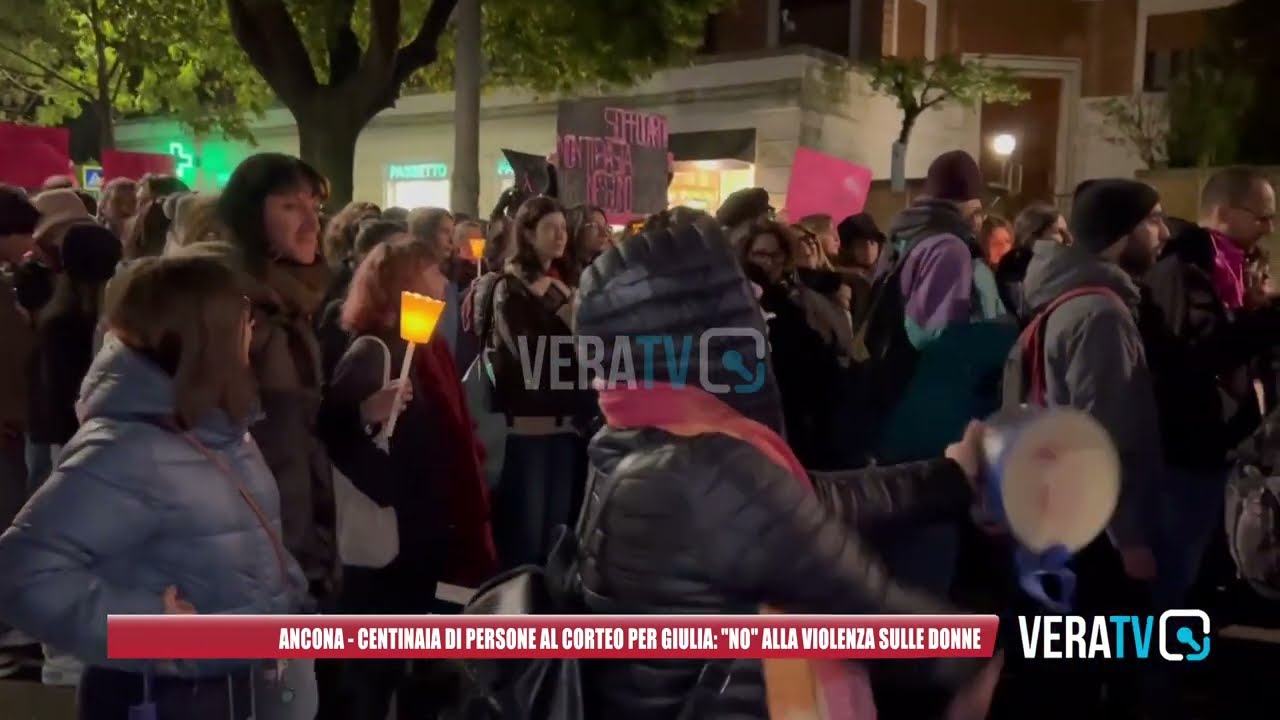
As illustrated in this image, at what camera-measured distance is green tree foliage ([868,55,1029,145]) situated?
66.1 ft

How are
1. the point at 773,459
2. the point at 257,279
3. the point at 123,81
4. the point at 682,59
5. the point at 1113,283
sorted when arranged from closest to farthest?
the point at 773,459
the point at 257,279
the point at 1113,283
the point at 682,59
the point at 123,81

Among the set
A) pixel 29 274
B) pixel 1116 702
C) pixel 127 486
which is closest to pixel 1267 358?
pixel 1116 702

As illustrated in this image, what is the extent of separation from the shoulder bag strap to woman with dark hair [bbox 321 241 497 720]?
→ 120cm

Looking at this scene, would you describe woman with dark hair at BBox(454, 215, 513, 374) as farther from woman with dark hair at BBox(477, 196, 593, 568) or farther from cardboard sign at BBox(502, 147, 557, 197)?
cardboard sign at BBox(502, 147, 557, 197)

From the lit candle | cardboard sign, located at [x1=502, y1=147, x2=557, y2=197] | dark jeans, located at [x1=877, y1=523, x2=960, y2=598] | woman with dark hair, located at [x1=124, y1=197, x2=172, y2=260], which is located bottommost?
dark jeans, located at [x1=877, y1=523, x2=960, y2=598]

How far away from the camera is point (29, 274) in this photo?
574cm

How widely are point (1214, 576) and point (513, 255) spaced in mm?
3642

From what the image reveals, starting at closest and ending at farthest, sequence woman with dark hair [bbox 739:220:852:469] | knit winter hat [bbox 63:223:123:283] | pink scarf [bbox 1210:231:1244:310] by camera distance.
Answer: pink scarf [bbox 1210:231:1244:310]
knit winter hat [bbox 63:223:123:283]
woman with dark hair [bbox 739:220:852:469]

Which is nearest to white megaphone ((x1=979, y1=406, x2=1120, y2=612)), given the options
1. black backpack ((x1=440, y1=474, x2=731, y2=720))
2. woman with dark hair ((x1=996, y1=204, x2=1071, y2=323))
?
black backpack ((x1=440, y1=474, x2=731, y2=720))

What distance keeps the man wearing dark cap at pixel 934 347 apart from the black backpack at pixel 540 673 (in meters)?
2.28

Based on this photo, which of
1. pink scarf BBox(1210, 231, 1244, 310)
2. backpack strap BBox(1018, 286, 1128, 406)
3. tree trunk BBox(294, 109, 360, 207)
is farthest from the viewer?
tree trunk BBox(294, 109, 360, 207)

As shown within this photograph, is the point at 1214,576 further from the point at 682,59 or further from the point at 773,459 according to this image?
the point at 682,59

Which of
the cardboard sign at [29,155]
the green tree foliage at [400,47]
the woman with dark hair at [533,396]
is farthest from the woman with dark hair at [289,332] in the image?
the green tree foliage at [400,47]

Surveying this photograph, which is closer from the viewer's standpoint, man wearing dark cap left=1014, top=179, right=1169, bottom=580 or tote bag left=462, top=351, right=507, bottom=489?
man wearing dark cap left=1014, top=179, right=1169, bottom=580
